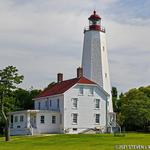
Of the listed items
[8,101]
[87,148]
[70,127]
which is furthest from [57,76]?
[87,148]

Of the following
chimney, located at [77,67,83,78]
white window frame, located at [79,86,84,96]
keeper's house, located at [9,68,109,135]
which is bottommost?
keeper's house, located at [9,68,109,135]

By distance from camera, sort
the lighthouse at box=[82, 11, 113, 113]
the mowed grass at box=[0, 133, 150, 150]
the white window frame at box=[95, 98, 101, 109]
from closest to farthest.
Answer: the mowed grass at box=[0, 133, 150, 150]
the white window frame at box=[95, 98, 101, 109]
the lighthouse at box=[82, 11, 113, 113]

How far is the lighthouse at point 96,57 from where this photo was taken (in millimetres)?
67250

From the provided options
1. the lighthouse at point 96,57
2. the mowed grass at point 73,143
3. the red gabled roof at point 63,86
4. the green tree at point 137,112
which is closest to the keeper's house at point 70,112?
the red gabled roof at point 63,86

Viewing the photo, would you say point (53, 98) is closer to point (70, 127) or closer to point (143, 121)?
point (70, 127)

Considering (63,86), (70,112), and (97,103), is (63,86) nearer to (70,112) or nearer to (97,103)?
(70,112)

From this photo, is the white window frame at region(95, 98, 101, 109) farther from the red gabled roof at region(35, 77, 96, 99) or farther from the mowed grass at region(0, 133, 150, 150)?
the mowed grass at region(0, 133, 150, 150)

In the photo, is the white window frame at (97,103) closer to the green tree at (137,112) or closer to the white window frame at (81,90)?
the white window frame at (81,90)

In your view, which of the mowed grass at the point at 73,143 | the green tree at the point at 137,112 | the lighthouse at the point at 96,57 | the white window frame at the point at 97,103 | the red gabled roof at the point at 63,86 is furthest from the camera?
the green tree at the point at 137,112

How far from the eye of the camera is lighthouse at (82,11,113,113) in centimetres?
6725

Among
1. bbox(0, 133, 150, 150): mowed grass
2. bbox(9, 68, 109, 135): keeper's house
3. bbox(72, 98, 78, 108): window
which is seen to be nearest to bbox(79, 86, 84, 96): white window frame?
bbox(9, 68, 109, 135): keeper's house

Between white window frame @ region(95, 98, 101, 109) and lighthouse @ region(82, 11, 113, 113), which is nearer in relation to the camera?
white window frame @ region(95, 98, 101, 109)

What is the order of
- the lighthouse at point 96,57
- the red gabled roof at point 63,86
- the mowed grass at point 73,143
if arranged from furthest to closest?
the lighthouse at point 96,57, the red gabled roof at point 63,86, the mowed grass at point 73,143

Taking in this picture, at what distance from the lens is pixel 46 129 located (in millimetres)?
63125
